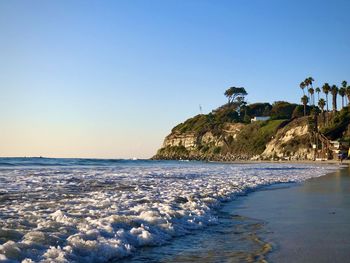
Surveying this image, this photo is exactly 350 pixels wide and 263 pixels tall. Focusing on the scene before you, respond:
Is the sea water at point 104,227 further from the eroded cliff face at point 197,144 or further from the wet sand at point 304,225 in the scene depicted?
the eroded cliff face at point 197,144

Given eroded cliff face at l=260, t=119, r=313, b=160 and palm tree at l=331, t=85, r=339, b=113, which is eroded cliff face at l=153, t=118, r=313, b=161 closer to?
eroded cliff face at l=260, t=119, r=313, b=160

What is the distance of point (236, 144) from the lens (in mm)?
146000

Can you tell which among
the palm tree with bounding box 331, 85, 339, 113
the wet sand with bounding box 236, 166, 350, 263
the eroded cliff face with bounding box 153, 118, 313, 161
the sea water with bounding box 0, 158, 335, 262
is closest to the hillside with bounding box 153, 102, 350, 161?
the eroded cliff face with bounding box 153, 118, 313, 161

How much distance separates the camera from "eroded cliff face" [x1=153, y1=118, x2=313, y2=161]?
110 meters

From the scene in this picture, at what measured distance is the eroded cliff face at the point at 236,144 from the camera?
Answer: 110 meters

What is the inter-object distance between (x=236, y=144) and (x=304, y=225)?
139 meters

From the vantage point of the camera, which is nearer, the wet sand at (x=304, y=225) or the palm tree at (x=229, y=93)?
the wet sand at (x=304, y=225)

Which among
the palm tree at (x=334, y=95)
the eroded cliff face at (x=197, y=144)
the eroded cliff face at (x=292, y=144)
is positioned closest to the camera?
the eroded cliff face at (x=292, y=144)

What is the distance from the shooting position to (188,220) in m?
8.80

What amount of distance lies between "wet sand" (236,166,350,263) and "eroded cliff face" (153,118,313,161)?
93012 mm

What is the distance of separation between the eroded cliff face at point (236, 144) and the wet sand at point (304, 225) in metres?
93.0

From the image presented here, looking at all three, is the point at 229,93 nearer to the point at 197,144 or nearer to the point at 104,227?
the point at 197,144

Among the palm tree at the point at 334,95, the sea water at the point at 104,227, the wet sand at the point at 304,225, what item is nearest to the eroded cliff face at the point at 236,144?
the palm tree at the point at 334,95

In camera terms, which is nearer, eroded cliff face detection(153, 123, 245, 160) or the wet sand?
the wet sand
